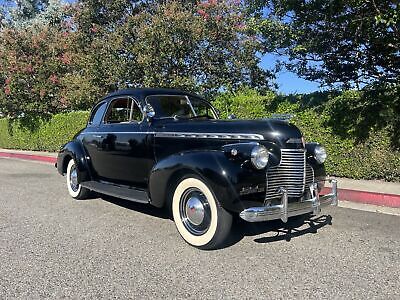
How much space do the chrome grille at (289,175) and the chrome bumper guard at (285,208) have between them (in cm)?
10

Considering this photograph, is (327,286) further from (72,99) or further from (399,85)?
(72,99)

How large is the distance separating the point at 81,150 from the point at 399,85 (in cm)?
602

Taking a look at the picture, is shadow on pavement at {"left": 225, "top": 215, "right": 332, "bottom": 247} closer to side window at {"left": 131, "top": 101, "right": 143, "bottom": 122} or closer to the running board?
the running board

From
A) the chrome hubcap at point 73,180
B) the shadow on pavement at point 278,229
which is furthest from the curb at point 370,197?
the chrome hubcap at point 73,180

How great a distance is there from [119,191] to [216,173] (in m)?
2.00

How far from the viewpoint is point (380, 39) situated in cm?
729

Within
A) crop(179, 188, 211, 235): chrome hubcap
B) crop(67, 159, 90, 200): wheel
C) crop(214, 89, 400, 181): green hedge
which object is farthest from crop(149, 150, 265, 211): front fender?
crop(214, 89, 400, 181): green hedge

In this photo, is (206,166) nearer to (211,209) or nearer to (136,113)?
(211,209)

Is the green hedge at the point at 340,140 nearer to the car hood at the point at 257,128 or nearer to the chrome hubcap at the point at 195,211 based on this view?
the car hood at the point at 257,128

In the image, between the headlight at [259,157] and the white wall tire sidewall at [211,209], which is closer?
the headlight at [259,157]

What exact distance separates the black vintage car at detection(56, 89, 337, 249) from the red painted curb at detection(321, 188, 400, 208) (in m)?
2.08

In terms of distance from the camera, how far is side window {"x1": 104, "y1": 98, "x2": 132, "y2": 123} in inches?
231

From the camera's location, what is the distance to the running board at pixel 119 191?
503 centimetres

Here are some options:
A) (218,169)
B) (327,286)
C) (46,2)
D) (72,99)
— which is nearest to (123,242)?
(218,169)
